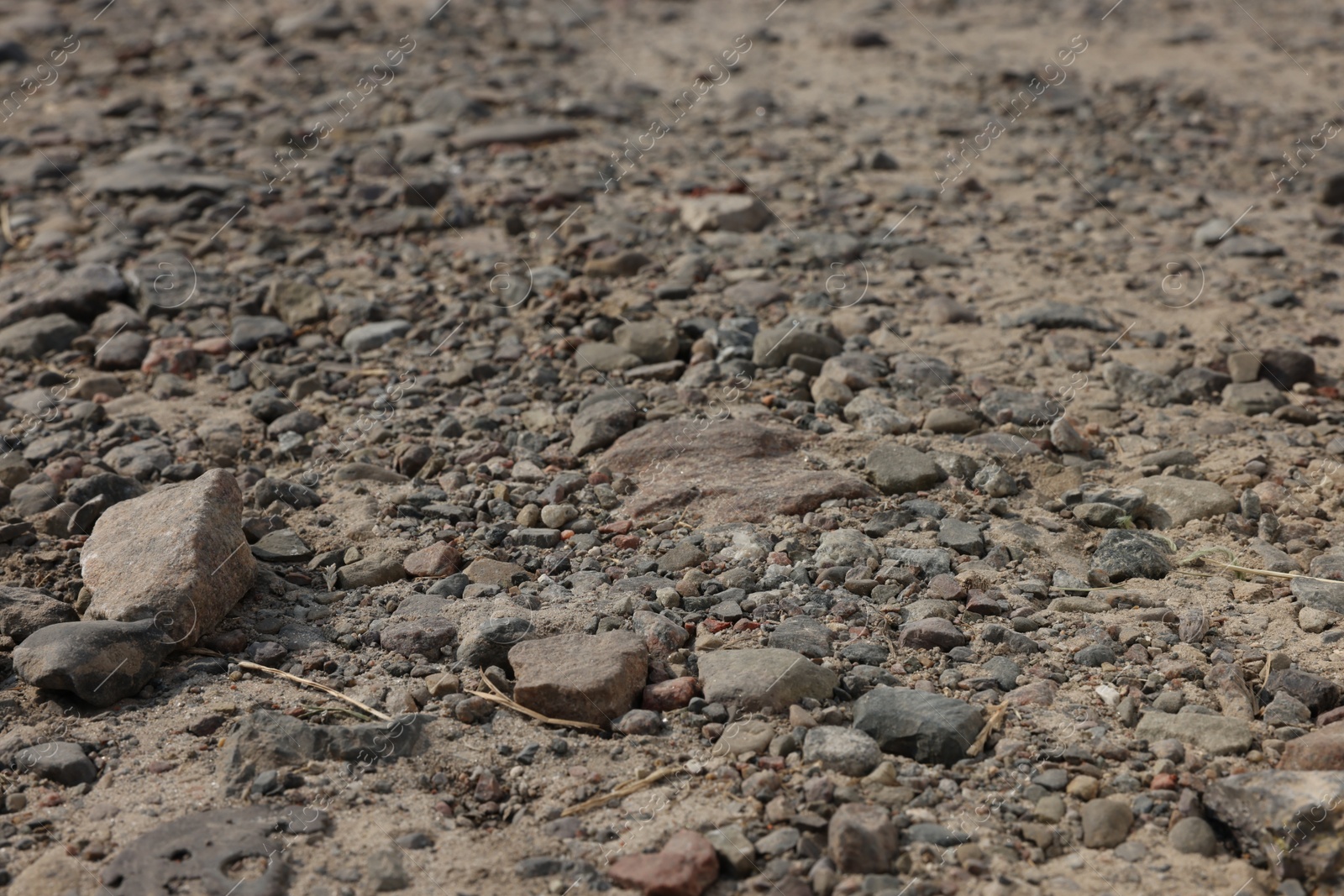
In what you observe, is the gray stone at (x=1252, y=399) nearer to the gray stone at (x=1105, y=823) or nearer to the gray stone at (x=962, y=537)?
the gray stone at (x=962, y=537)

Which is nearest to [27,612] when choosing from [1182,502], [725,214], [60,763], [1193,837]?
[60,763]

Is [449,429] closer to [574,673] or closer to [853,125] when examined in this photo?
[574,673]

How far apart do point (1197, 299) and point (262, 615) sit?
4.04m

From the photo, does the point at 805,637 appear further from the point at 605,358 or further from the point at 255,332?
the point at 255,332

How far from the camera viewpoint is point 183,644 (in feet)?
10.2

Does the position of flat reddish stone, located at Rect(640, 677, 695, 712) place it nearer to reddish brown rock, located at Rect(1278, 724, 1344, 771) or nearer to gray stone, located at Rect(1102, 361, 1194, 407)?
reddish brown rock, located at Rect(1278, 724, 1344, 771)

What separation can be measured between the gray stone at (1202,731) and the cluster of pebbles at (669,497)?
0.01 metres

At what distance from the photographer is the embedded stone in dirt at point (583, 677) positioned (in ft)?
9.27

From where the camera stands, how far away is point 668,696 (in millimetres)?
2879

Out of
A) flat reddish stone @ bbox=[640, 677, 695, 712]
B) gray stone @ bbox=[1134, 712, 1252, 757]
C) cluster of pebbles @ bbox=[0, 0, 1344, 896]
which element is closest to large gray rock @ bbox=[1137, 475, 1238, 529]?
cluster of pebbles @ bbox=[0, 0, 1344, 896]

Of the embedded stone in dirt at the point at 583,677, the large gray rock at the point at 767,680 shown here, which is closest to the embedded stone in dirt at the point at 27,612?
the embedded stone in dirt at the point at 583,677

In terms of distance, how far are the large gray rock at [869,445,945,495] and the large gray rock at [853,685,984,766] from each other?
1.06 meters

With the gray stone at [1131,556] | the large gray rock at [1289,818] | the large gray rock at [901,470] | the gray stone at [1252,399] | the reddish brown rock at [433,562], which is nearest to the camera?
the large gray rock at [1289,818]

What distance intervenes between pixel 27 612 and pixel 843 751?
7.22ft
